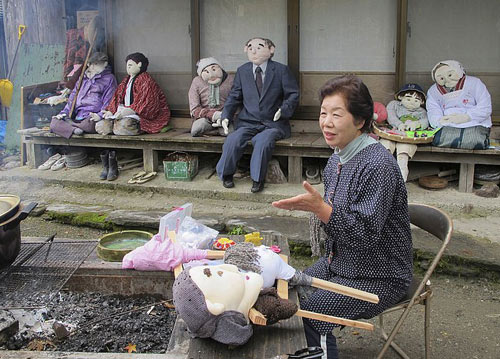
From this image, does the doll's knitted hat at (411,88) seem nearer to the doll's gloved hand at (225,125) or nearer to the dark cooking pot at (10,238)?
the doll's gloved hand at (225,125)

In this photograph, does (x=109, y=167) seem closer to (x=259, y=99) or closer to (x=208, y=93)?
(x=208, y=93)

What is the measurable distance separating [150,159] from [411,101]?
3.43m

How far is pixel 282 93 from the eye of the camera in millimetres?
7391

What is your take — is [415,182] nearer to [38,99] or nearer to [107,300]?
[107,300]

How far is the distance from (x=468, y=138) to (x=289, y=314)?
178 inches

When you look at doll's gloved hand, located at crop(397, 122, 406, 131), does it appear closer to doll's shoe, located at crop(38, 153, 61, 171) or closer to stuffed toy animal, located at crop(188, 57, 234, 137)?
stuffed toy animal, located at crop(188, 57, 234, 137)

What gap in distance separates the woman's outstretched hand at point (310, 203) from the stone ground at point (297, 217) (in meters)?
1.58

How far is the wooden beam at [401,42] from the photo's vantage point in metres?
7.17

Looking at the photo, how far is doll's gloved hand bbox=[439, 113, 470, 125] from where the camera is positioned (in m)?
6.49

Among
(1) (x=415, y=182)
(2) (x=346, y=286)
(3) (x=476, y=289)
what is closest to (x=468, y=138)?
(1) (x=415, y=182)

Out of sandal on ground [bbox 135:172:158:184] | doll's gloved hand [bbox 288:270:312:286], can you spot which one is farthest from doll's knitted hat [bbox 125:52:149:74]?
doll's gloved hand [bbox 288:270:312:286]

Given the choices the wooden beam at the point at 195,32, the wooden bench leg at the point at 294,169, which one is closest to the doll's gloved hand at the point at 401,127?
the wooden bench leg at the point at 294,169

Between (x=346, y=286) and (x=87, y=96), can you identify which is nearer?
(x=346, y=286)

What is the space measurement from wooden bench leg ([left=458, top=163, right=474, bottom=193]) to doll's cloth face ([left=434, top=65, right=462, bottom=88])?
0.96 m
